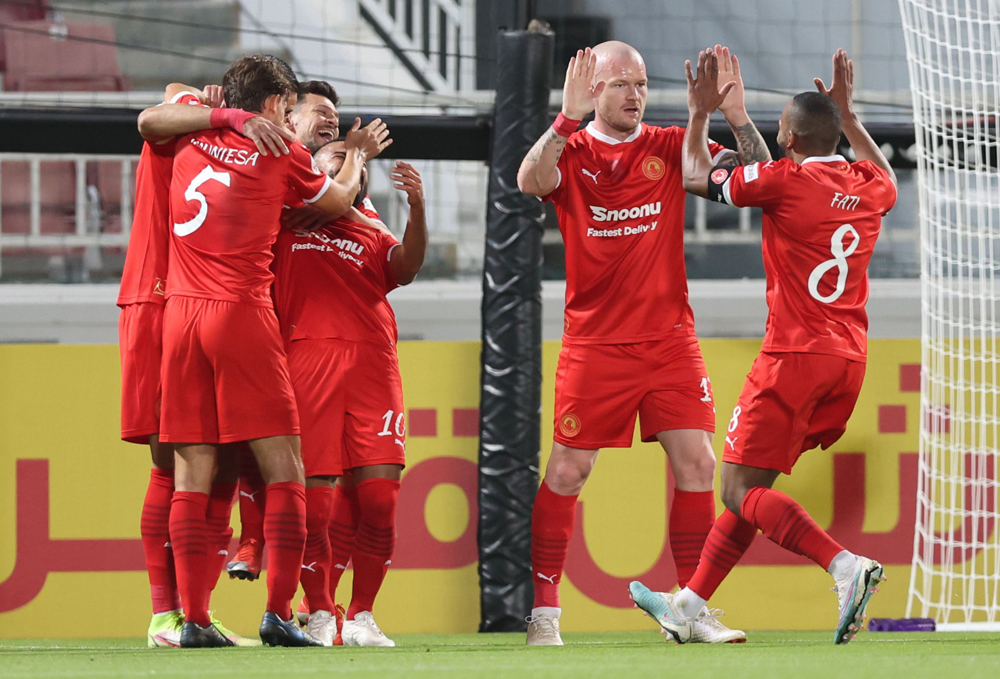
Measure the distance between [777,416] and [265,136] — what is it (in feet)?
5.54

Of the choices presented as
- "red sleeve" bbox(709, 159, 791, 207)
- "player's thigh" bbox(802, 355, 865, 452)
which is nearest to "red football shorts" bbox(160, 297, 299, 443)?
"red sleeve" bbox(709, 159, 791, 207)

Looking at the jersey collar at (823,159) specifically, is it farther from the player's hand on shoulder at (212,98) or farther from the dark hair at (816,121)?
the player's hand on shoulder at (212,98)

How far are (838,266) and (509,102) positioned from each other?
2463 mm

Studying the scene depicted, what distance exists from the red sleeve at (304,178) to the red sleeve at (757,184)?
122 cm

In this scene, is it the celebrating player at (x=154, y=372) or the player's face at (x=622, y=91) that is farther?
the player's face at (x=622, y=91)

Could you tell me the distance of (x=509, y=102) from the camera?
6062mm

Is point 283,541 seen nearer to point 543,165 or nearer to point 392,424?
point 392,424

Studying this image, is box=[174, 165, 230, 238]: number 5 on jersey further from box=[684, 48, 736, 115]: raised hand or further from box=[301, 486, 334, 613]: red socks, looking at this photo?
box=[684, 48, 736, 115]: raised hand

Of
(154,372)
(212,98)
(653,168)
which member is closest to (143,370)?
(154,372)

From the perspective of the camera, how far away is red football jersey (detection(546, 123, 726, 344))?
425cm

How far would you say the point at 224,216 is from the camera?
3.92m

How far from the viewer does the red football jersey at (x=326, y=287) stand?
176 inches

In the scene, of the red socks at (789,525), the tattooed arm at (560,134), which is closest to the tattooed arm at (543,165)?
the tattooed arm at (560,134)

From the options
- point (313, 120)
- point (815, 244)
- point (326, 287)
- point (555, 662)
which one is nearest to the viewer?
point (555, 662)
